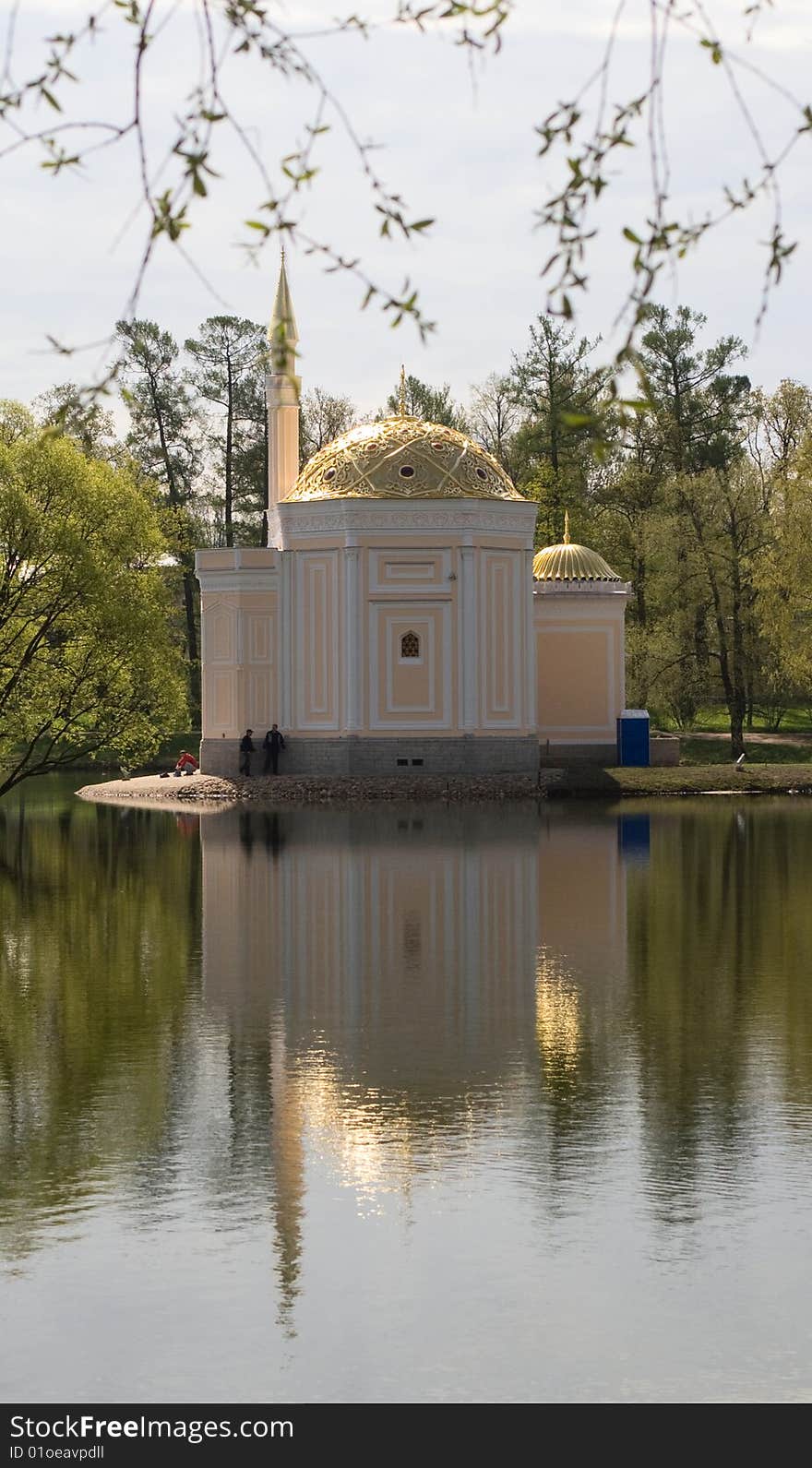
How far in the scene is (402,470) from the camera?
4603 cm

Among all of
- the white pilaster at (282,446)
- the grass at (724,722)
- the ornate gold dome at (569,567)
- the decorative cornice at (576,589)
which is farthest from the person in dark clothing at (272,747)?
the grass at (724,722)

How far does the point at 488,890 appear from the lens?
75.6ft

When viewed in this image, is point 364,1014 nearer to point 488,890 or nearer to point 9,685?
point 488,890

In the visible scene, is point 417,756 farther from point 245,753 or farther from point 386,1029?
point 386,1029

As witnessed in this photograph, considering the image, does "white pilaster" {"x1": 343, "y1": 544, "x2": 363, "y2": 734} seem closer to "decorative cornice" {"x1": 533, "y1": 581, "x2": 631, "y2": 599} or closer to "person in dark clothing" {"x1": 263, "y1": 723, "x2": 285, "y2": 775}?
"person in dark clothing" {"x1": 263, "y1": 723, "x2": 285, "y2": 775}

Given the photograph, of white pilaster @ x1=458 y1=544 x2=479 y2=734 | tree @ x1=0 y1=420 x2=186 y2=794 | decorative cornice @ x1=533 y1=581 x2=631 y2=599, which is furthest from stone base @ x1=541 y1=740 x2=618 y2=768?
tree @ x1=0 y1=420 x2=186 y2=794

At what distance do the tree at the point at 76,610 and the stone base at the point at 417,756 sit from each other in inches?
372

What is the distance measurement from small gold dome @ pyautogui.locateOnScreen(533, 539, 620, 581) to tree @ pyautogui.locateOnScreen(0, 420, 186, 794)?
17.1 metres

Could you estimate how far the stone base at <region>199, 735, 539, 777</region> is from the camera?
45.1 m

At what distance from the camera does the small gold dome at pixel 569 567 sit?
5128cm

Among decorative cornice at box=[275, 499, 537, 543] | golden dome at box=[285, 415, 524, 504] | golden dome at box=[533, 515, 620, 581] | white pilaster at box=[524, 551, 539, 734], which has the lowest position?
white pilaster at box=[524, 551, 539, 734]

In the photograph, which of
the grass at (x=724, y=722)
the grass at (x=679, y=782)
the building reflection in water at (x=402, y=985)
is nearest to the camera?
the building reflection in water at (x=402, y=985)

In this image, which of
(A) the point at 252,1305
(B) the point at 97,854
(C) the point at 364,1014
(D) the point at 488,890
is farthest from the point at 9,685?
(A) the point at 252,1305

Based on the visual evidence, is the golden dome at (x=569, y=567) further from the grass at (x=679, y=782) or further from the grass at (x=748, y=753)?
the grass at (x=679, y=782)
